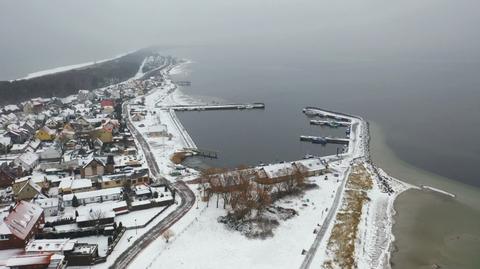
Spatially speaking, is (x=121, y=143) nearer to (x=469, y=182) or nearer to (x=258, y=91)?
(x=469, y=182)

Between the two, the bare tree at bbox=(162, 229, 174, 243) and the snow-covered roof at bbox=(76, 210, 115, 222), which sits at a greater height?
the snow-covered roof at bbox=(76, 210, 115, 222)

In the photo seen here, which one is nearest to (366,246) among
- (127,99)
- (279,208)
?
(279,208)

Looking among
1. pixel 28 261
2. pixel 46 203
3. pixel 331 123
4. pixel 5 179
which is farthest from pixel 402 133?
pixel 5 179

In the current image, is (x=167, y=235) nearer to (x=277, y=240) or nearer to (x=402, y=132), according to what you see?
(x=277, y=240)

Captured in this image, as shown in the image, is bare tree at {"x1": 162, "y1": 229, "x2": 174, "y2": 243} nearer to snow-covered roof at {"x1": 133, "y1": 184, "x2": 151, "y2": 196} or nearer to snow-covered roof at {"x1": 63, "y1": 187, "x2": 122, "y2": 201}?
snow-covered roof at {"x1": 133, "y1": 184, "x2": 151, "y2": 196}

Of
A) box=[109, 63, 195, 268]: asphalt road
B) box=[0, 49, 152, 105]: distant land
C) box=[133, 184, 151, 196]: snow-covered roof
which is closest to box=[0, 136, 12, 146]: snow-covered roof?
box=[109, 63, 195, 268]: asphalt road

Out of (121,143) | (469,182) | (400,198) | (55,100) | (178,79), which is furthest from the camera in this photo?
(178,79)

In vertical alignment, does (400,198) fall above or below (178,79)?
below
